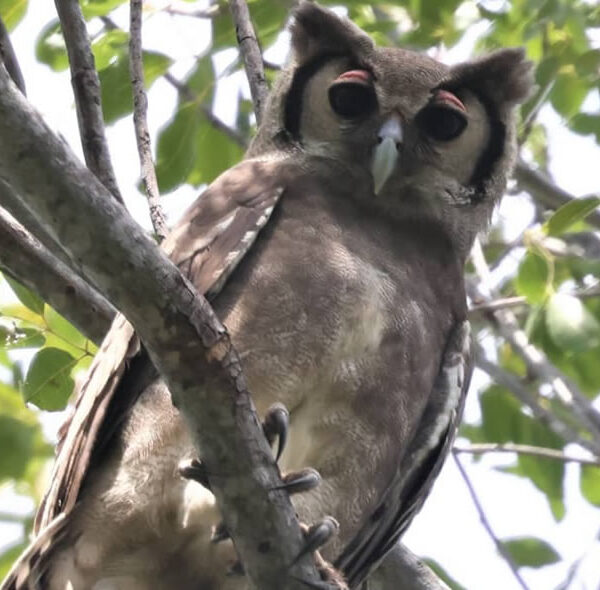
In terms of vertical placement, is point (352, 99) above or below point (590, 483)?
above

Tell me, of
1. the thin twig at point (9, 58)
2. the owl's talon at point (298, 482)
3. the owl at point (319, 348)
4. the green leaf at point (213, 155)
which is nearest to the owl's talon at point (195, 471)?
the owl's talon at point (298, 482)

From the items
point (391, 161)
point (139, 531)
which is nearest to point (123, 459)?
point (139, 531)

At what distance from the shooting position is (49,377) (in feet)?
14.4

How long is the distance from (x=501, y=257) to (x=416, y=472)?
6.29 feet

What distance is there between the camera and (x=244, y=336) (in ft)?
12.8

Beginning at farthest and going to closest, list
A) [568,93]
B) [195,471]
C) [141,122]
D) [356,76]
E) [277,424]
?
1. [568,93]
2. [356,76]
3. [141,122]
4. [277,424]
5. [195,471]

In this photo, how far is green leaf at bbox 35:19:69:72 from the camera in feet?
17.0

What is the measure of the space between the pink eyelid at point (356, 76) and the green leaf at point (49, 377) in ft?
4.23

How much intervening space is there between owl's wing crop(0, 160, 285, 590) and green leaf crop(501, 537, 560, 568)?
169 centimetres

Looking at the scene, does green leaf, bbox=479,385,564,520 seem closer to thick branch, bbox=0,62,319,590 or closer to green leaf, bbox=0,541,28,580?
green leaf, bbox=0,541,28,580

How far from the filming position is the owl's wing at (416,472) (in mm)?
4223

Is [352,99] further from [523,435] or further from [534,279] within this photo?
[523,435]

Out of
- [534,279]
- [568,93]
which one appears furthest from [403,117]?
[568,93]

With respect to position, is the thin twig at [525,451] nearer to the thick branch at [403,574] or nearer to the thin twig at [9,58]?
the thick branch at [403,574]
